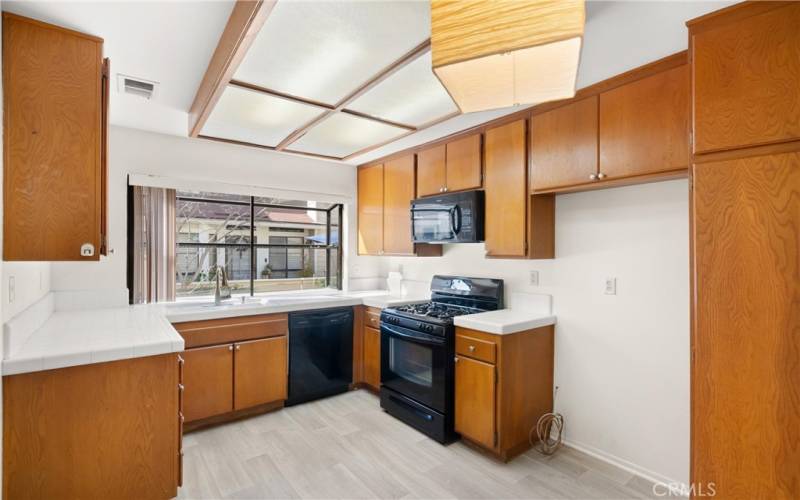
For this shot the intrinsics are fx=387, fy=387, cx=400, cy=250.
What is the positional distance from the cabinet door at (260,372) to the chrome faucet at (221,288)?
57cm

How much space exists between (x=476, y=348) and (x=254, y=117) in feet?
7.30

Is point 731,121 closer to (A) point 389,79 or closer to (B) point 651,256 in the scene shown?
→ (B) point 651,256

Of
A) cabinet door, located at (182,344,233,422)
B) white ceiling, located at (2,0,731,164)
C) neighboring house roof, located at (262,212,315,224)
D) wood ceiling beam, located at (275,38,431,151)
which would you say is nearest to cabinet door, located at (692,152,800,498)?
white ceiling, located at (2,0,731,164)

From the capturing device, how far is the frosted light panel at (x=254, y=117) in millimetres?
2350

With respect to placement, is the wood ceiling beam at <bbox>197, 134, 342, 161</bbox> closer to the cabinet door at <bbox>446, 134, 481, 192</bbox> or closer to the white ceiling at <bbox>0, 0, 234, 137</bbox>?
the white ceiling at <bbox>0, 0, 234, 137</bbox>

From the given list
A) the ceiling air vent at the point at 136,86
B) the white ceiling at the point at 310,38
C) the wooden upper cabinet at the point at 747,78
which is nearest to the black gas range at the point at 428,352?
the white ceiling at the point at 310,38

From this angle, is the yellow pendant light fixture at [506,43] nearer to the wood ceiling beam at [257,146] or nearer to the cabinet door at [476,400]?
the cabinet door at [476,400]

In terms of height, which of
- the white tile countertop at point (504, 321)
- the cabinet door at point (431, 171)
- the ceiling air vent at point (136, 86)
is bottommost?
the white tile countertop at point (504, 321)

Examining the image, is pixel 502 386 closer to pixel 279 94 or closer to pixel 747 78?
pixel 747 78

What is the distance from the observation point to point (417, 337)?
9.73ft

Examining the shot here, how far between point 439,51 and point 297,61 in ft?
3.13

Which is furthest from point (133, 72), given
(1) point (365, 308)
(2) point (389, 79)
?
(1) point (365, 308)

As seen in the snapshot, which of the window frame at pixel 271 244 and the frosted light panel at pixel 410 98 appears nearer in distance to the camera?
the frosted light panel at pixel 410 98

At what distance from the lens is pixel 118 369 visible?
5.90 feet
